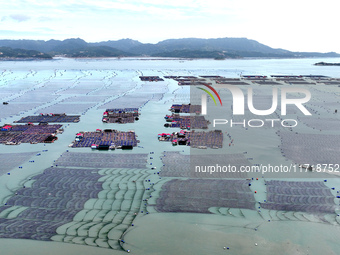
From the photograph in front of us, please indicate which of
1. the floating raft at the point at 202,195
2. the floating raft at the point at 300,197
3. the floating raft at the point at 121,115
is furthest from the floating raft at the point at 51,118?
the floating raft at the point at 300,197

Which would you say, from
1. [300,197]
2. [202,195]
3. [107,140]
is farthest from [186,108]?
[300,197]

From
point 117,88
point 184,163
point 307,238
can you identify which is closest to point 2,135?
point 184,163

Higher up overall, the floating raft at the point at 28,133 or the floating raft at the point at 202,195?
the floating raft at the point at 28,133

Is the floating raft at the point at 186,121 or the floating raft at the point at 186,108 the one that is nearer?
the floating raft at the point at 186,121

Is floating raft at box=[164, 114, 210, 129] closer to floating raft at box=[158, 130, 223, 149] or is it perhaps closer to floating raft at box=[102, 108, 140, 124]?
floating raft at box=[158, 130, 223, 149]

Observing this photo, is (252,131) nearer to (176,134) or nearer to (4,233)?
(176,134)

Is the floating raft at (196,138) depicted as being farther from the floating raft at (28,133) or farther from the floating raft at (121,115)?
the floating raft at (28,133)
